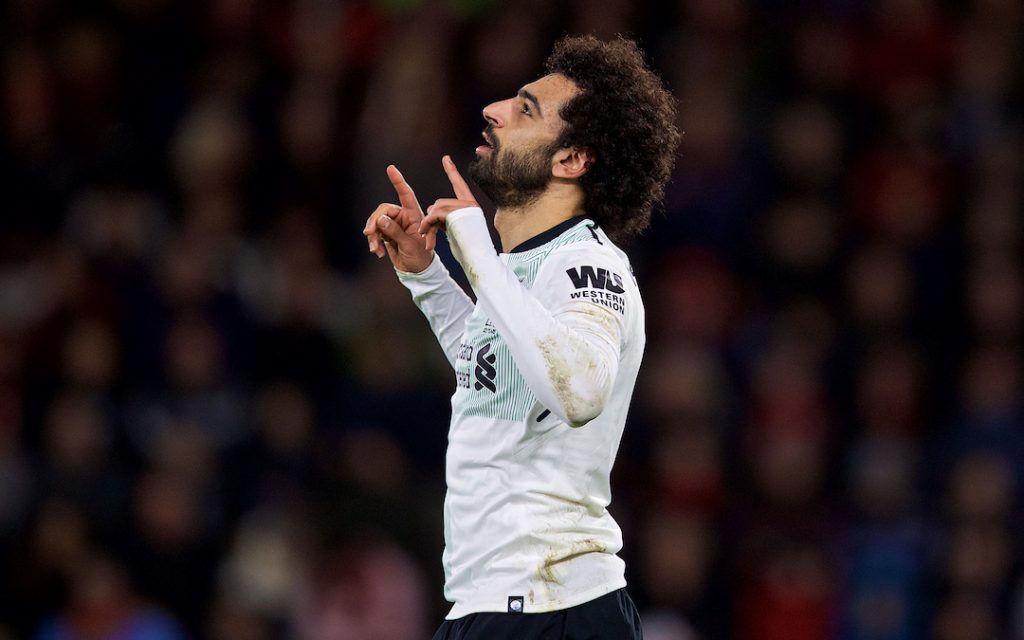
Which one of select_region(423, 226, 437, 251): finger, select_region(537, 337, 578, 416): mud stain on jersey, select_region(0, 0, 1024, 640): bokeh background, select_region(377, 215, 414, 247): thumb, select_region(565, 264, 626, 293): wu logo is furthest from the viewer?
select_region(0, 0, 1024, 640): bokeh background

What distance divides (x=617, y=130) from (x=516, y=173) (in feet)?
1.05

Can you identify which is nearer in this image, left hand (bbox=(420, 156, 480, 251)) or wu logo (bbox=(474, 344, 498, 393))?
left hand (bbox=(420, 156, 480, 251))

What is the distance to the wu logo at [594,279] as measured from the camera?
360 centimetres

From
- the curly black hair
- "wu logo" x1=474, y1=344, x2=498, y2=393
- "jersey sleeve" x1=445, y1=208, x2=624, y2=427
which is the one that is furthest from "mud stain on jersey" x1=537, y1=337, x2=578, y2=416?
the curly black hair

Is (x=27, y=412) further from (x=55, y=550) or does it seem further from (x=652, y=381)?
(x=652, y=381)

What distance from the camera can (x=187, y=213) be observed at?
29.0ft

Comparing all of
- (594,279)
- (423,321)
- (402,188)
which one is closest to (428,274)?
(402,188)

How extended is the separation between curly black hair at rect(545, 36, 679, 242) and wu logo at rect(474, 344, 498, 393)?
51 centimetres

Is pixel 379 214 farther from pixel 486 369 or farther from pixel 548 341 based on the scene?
pixel 548 341

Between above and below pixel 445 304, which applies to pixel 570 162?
above

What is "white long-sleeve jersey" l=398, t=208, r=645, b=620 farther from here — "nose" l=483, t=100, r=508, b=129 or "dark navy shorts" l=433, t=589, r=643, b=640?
"nose" l=483, t=100, r=508, b=129

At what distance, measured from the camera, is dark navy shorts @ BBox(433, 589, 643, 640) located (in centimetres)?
365

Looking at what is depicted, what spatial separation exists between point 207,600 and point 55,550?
784mm

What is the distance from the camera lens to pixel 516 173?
389cm
